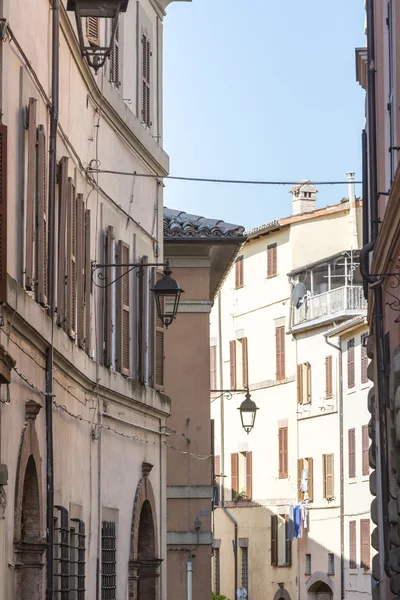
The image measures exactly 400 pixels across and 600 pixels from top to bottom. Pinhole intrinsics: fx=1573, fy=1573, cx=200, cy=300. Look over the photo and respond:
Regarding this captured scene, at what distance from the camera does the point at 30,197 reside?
1302 cm

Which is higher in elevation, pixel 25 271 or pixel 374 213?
pixel 374 213

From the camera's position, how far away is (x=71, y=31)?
51.8 feet

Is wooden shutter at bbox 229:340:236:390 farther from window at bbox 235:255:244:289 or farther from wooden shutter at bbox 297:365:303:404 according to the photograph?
wooden shutter at bbox 297:365:303:404

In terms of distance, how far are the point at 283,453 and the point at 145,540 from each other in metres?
33.4

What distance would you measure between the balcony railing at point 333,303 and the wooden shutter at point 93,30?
33.2 metres

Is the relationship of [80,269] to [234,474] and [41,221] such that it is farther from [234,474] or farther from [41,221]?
[234,474]

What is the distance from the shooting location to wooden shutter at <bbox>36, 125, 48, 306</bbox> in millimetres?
13438

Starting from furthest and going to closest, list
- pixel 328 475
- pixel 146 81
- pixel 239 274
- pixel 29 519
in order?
pixel 239 274
pixel 328 475
pixel 146 81
pixel 29 519

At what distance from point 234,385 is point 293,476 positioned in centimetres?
573

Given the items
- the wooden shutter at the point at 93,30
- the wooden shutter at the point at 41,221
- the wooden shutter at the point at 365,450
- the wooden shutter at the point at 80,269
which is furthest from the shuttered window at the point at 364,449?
the wooden shutter at the point at 41,221

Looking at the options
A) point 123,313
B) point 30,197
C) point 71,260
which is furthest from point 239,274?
point 30,197

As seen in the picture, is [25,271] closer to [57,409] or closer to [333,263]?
[57,409]

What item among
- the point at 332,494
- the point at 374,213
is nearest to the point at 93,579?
the point at 374,213

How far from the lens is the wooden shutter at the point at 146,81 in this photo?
70.6 feet
